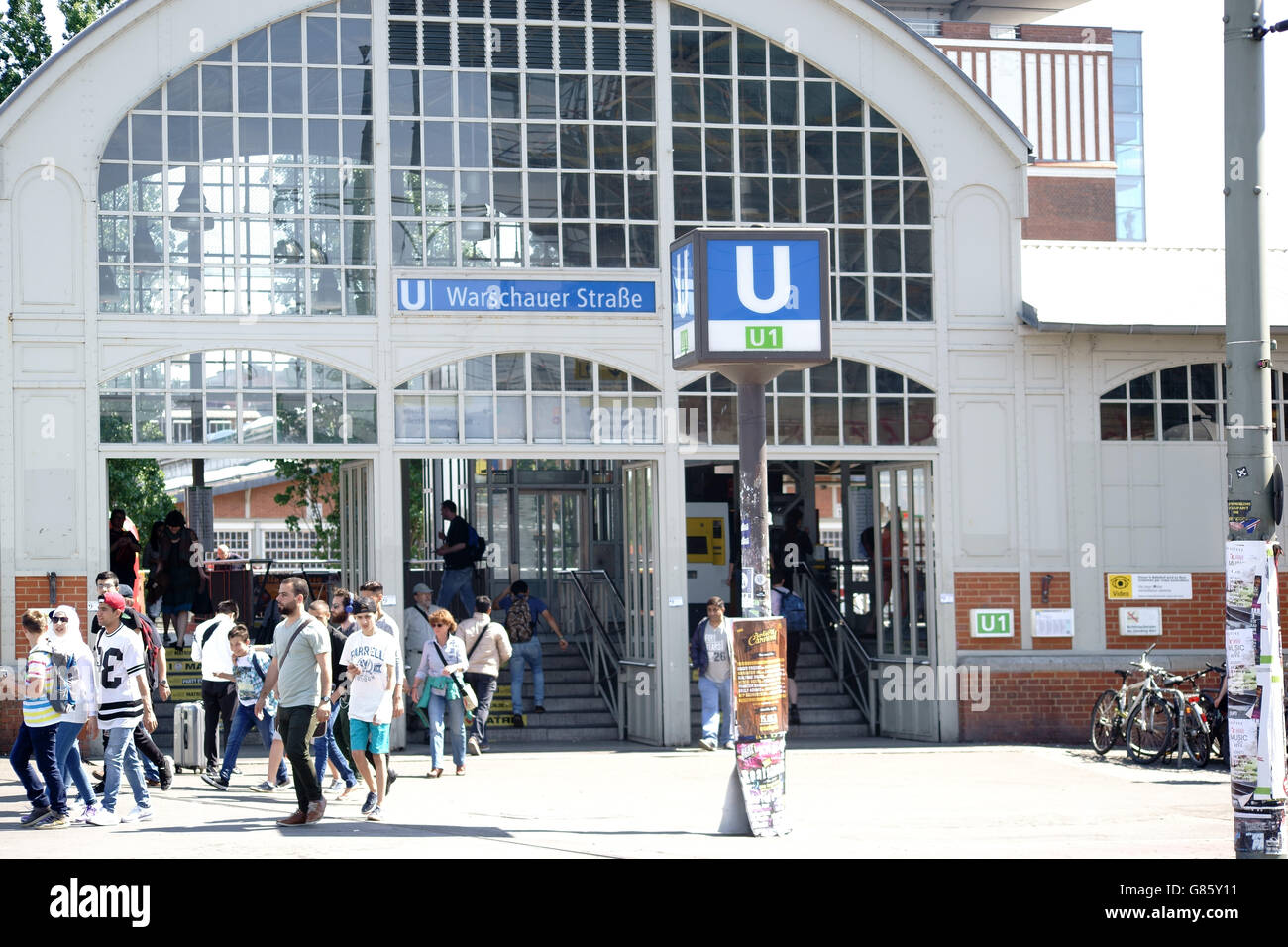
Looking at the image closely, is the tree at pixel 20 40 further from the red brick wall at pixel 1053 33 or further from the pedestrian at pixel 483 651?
the red brick wall at pixel 1053 33

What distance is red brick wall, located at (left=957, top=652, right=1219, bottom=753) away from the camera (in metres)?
18.6

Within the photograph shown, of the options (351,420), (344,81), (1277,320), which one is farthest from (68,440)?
(1277,320)

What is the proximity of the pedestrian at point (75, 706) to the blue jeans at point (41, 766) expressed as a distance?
0.23 feet

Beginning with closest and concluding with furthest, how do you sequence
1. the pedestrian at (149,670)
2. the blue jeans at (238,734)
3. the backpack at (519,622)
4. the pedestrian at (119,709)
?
the pedestrian at (119,709), the pedestrian at (149,670), the blue jeans at (238,734), the backpack at (519,622)

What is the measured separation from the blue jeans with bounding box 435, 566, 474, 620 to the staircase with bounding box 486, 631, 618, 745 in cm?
112

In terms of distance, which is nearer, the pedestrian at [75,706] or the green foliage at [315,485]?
the pedestrian at [75,706]

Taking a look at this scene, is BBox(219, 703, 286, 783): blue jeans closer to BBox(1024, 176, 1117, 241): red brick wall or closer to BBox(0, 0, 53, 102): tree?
BBox(0, 0, 53, 102): tree

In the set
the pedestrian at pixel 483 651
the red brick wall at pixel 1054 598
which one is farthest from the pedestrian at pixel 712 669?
the red brick wall at pixel 1054 598

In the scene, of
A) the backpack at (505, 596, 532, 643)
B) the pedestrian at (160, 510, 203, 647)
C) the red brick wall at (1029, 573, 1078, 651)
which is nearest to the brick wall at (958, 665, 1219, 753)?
the red brick wall at (1029, 573, 1078, 651)

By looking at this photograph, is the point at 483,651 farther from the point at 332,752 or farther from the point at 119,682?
the point at 119,682

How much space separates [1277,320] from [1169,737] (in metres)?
5.58

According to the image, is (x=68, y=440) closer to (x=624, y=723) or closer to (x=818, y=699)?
(x=624, y=723)

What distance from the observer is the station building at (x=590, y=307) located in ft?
56.5

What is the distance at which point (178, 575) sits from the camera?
65.6 ft
